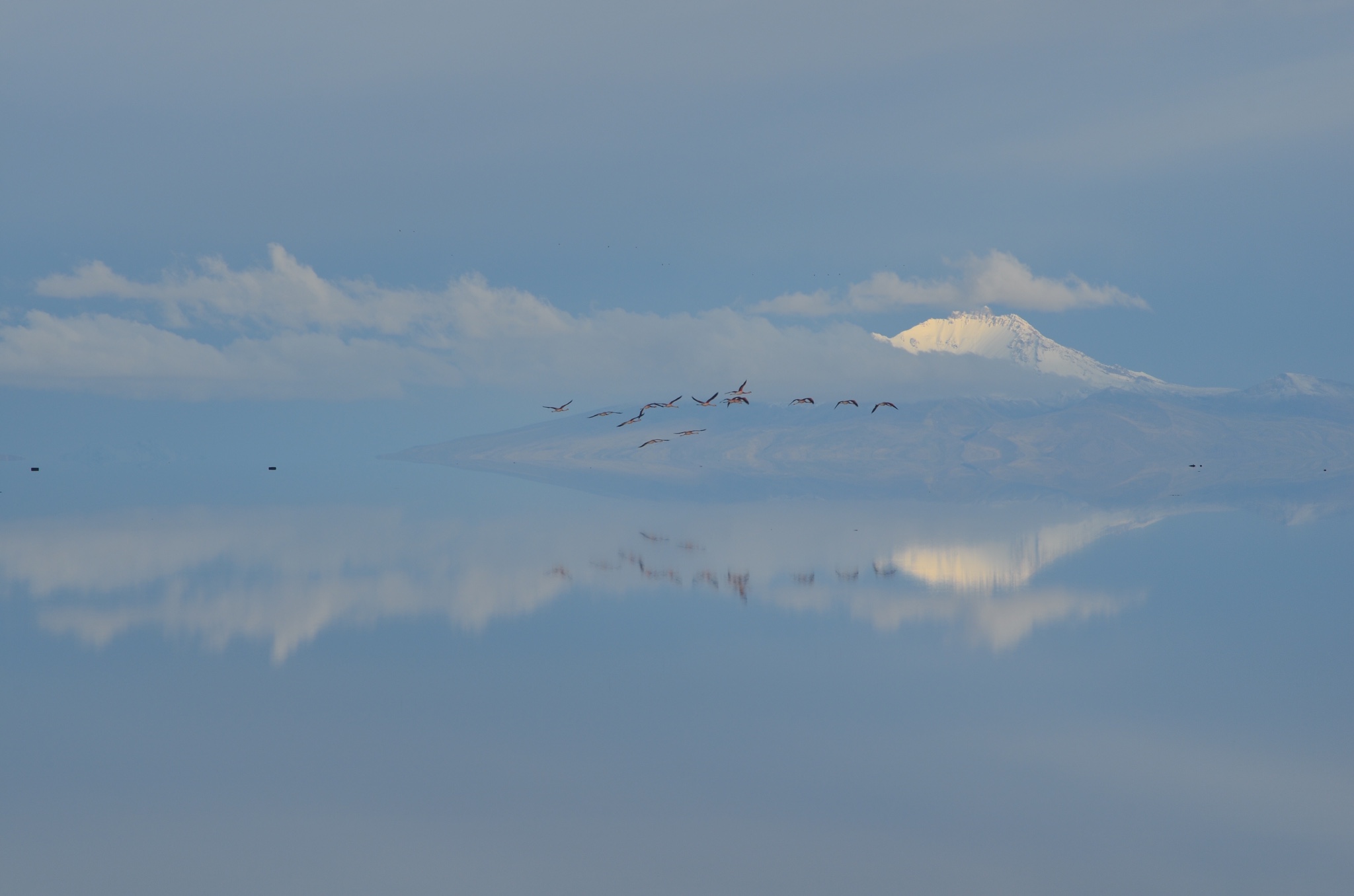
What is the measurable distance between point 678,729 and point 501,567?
3914 centimetres

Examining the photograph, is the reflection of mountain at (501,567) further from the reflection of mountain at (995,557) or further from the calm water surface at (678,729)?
the calm water surface at (678,729)

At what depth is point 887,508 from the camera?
131625mm

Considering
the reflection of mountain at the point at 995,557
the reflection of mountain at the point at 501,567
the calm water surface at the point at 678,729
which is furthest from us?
the reflection of mountain at the point at 995,557

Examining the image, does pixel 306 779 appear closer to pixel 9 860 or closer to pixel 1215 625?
pixel 9 860

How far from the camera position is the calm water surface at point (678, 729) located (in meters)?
21.6

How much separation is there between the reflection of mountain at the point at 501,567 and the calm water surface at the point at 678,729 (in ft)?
1.88

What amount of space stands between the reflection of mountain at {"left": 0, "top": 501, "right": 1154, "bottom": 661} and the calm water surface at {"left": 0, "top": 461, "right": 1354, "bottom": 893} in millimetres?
573

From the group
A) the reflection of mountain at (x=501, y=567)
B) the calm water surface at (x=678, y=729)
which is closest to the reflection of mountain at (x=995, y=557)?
the reflection of mountain at (x=501, y=567)

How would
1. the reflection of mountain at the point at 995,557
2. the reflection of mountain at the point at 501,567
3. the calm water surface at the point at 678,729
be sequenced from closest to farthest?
the calm water surface at the point at 678,729 → the reflection of mountain at the point at 501,567 → the reflection of mountain at the point at 995,557

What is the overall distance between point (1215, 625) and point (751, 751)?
28676 mm

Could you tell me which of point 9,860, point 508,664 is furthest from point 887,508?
point 9,860

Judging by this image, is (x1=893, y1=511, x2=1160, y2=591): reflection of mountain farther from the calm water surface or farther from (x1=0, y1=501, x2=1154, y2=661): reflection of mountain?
the calm water surface

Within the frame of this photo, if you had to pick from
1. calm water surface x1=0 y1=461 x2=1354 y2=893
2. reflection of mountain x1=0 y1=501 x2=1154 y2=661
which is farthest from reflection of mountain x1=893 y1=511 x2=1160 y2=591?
calm water surface x1=0 y1=461 x2=1354 y2=893

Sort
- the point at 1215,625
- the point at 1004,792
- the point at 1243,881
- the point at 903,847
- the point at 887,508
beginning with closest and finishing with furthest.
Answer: the point at 1243,881 → the point at 903,847 → the point at 1004,792 → the point at 1215,625 → the point at 887,508
